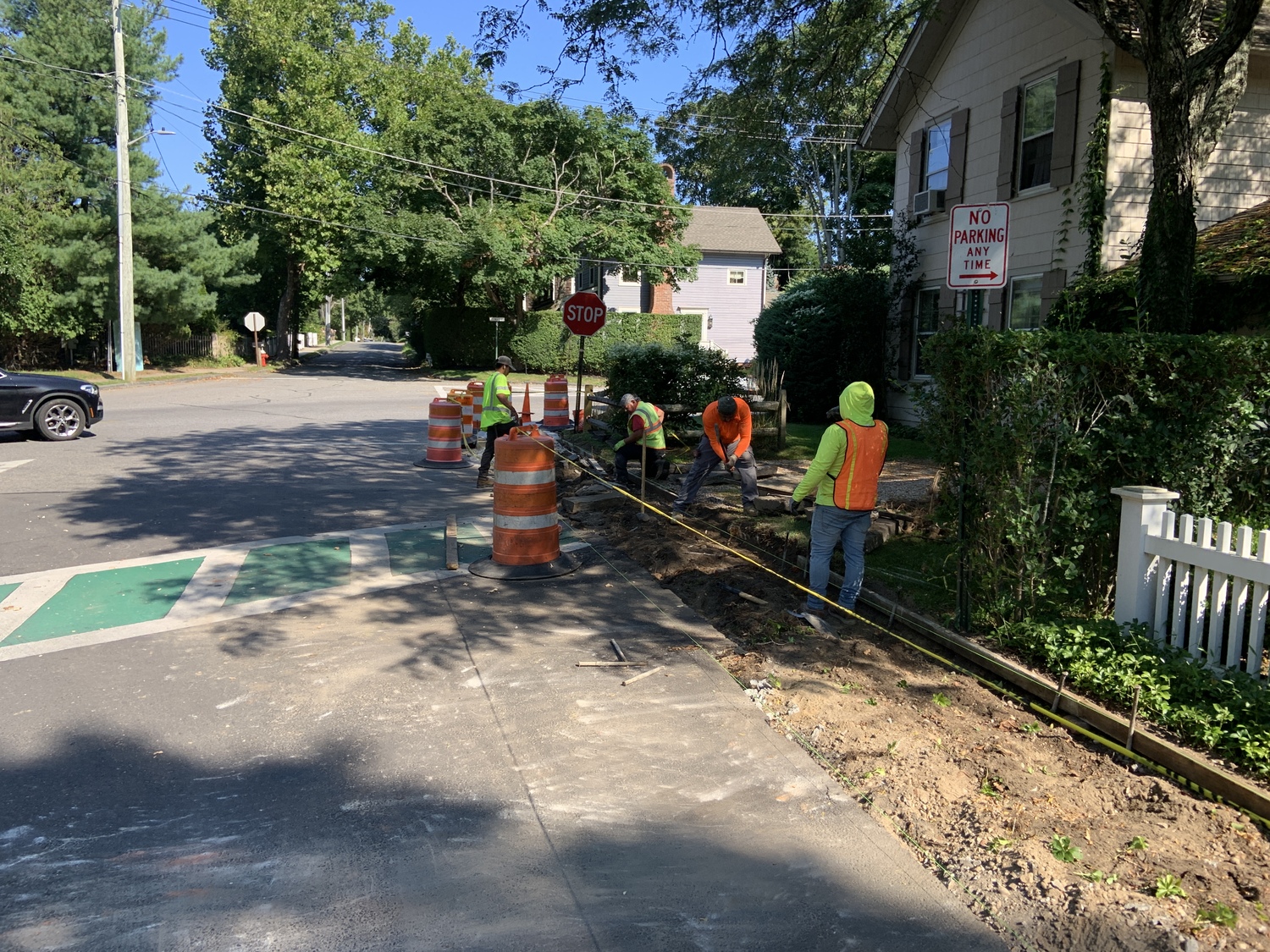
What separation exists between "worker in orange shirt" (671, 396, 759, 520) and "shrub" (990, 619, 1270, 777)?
4.47 metres

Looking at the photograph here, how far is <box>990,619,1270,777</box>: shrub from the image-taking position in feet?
14.8

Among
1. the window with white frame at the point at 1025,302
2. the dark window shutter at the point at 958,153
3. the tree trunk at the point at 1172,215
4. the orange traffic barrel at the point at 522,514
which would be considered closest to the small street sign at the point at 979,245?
the tree trunk at the point at 1172,215

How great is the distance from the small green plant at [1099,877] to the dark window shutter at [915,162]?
52.6 ft

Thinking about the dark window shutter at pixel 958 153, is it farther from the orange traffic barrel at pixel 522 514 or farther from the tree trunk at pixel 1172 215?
the orange traffic barrel at pixel 522 514

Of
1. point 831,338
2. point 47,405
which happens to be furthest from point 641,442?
point 47,405

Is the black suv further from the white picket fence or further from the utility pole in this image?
the white picket fence

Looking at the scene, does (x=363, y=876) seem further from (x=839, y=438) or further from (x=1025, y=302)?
(x=1025, y=302)

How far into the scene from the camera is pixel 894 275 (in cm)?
1848

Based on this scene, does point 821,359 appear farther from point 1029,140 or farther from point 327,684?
point 327,684

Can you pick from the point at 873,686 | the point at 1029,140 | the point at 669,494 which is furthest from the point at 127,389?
the point at 873,686

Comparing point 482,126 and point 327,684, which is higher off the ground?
point 482,126

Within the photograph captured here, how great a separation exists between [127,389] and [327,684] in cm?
2768

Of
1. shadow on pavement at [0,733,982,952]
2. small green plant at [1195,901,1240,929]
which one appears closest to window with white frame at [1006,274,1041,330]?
small green plant at [1195,901,1240,929]

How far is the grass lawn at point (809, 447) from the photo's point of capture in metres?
14.3
